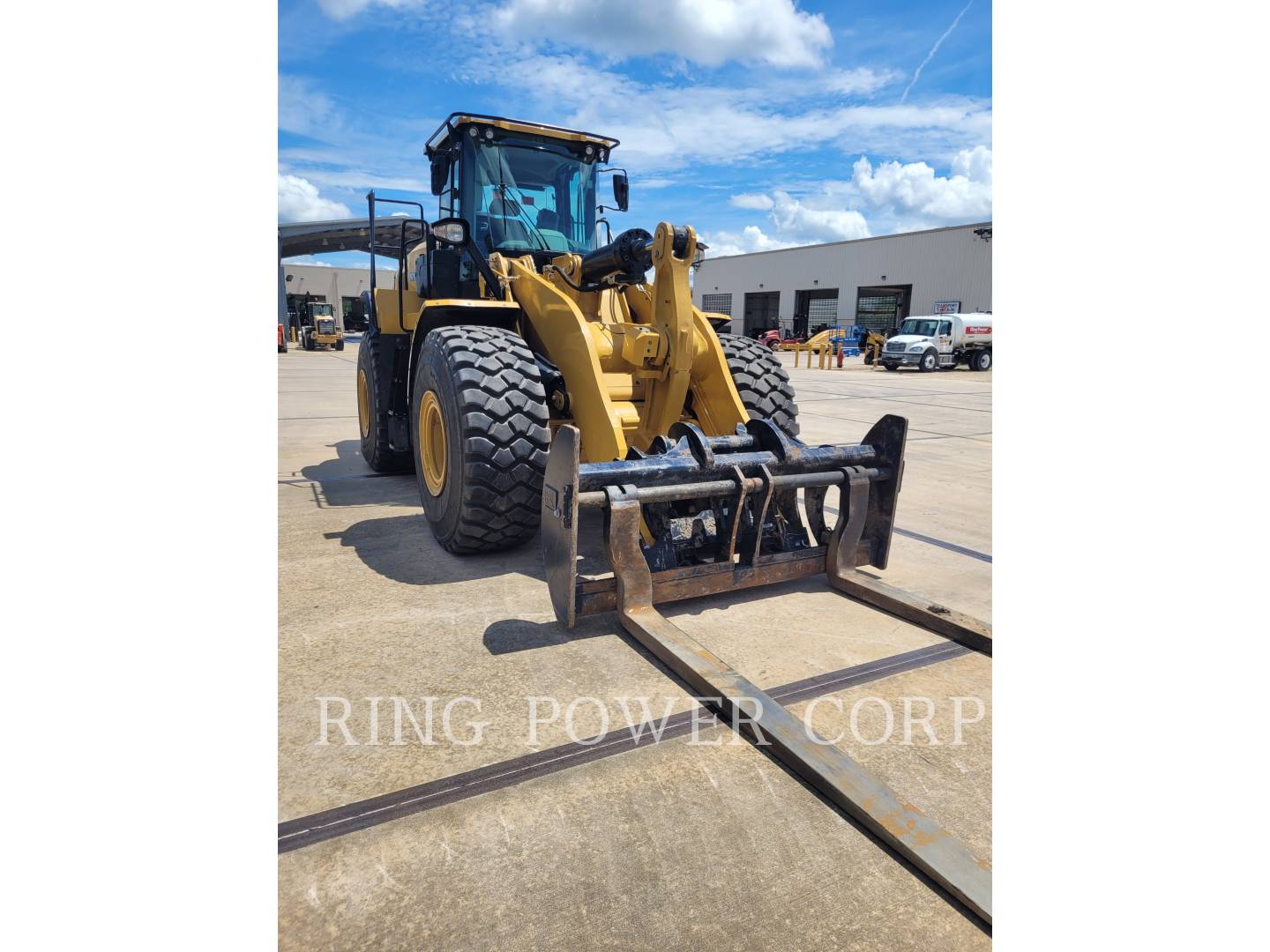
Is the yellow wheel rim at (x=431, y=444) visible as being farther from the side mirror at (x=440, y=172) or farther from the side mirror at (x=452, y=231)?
the side mirror at (x=440, y=172)

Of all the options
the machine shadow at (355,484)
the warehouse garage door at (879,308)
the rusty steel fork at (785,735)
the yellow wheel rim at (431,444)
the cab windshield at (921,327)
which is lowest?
the rusty steel fork at (785,735)

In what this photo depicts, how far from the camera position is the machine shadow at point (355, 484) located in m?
6.05

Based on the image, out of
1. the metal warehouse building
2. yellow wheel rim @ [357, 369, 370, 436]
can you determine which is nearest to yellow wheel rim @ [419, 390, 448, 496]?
yellow wheel rim @ [357, 369, 370, 436]

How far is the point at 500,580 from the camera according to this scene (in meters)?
4.09

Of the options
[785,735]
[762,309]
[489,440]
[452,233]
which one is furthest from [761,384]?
[762,309]

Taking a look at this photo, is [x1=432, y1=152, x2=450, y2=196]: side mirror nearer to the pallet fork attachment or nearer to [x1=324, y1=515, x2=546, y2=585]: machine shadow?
[x1=324, y1=515, x2=546, y2=585]: machine shadow

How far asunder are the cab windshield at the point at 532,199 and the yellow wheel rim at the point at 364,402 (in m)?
2.29

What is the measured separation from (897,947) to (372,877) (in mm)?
1337

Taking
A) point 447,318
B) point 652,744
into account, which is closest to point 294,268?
point 447,318

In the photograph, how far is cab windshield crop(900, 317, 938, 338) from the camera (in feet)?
91.7

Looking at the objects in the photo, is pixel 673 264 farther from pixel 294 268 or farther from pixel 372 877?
pixel 294 268

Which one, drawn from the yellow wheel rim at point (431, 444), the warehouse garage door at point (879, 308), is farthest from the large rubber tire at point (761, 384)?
the warehouse garage door at point (879, 308)

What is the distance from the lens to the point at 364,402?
24.5 ft

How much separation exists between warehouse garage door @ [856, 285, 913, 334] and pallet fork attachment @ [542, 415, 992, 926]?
44021mm
